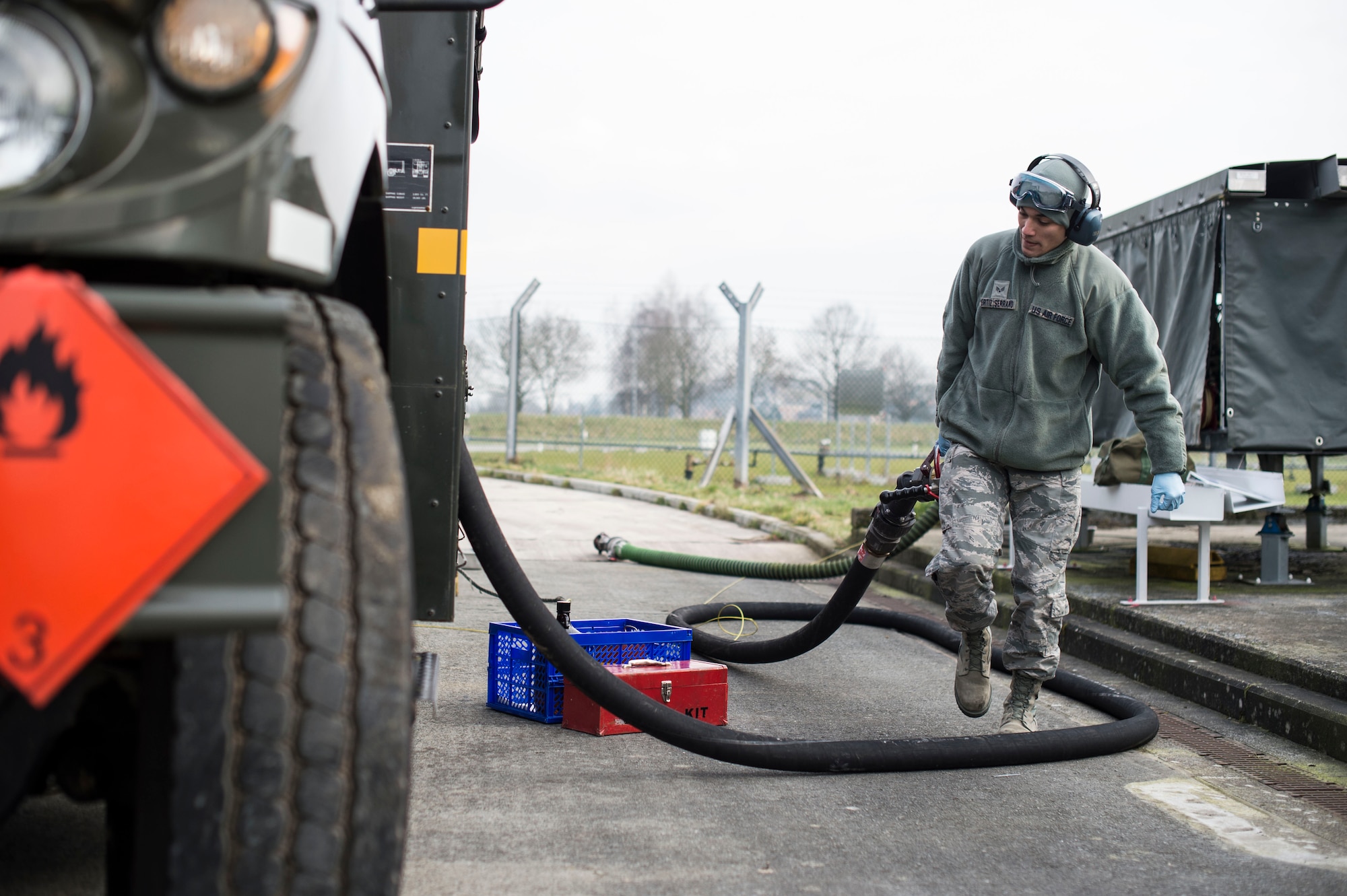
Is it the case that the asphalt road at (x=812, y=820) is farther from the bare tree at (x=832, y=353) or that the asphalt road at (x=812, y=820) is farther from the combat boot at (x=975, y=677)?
the bare tree at (x=832, y=353)

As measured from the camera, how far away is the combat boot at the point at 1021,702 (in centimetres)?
426

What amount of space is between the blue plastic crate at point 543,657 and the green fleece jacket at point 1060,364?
1.28 meters

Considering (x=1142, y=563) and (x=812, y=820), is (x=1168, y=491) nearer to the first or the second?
(x=812, y=820)

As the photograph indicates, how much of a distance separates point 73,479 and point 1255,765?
3911mm

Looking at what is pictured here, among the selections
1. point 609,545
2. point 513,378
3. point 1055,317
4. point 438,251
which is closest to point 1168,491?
point 1055,317

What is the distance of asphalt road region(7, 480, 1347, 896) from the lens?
2762 mm

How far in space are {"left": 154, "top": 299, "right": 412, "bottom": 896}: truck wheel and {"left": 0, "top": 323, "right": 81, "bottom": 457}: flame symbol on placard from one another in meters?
0.28

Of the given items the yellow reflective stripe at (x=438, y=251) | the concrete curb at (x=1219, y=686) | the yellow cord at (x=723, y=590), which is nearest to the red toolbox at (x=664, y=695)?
the yellow reflective stripe at (x=438, y=251)

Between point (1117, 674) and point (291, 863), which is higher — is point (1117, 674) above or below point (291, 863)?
below

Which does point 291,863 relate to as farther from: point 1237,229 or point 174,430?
point 1237,229

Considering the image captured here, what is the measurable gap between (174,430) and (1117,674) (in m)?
5.27

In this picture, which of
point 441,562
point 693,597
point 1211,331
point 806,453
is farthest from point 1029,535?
point 806,453

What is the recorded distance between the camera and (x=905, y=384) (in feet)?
58.8

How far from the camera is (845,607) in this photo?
4516mm
